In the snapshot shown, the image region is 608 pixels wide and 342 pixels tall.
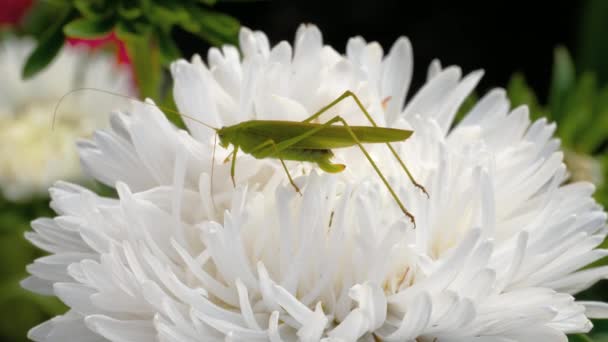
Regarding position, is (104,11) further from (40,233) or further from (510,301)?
(510,301)

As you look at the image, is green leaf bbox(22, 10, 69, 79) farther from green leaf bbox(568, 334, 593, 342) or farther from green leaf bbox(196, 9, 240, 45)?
green leaf bbox(568, 334, 593, 342)

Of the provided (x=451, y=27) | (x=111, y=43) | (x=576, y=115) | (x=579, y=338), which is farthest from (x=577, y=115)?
(x=451, y=27)

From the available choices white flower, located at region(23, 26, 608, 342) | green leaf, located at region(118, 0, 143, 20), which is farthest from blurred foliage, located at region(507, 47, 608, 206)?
green leaf, located at region(118, 0, 143, 20)

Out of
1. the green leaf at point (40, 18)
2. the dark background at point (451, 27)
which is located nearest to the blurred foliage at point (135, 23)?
the green leaf at point (40, 18)

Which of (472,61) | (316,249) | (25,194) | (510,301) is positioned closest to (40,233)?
(316,249)

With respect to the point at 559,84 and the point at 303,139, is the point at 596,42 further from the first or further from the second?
the point at 303,139

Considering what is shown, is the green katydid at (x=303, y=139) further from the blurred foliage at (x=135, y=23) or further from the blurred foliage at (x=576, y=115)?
the blurred foliage at (x=576, y=115)
